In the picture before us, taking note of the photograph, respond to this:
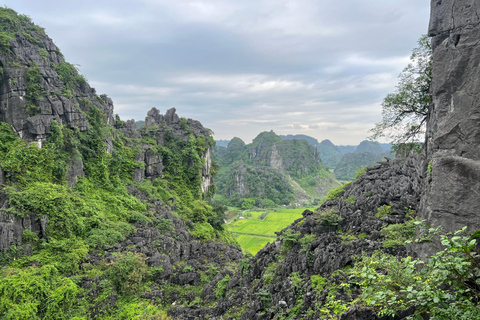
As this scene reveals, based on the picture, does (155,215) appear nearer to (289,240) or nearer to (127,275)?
(127,275)

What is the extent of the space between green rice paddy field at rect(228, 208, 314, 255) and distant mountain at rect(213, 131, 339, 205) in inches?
622

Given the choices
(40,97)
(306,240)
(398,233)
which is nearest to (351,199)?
(306,240)

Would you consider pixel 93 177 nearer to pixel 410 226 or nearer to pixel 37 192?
pixel 37 192

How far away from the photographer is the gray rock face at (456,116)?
6.17m

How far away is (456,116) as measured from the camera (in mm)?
6996

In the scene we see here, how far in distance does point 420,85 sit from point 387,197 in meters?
5.66

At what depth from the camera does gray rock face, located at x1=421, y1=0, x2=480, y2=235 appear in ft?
20.2

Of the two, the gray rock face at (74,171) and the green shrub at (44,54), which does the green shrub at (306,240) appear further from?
the green shrub at (44,54)

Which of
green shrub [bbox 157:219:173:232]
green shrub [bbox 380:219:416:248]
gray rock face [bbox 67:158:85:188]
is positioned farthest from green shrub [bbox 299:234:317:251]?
gray rock face [bbox 67:158:85:188]

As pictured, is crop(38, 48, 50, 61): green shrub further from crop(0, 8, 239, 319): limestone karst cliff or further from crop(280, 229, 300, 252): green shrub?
crop(280, 229, 300, 252): green shrub

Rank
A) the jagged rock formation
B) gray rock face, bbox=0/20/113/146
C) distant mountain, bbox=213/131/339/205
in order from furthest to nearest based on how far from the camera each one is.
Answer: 1. distant mountain, bbox=213/131/339/205
2. gray rock face, bbox=0/20/113/146
3. the jagged rock formation

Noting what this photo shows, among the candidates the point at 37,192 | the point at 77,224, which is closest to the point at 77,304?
the point at 77,224

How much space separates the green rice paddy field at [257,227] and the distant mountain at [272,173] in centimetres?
1580

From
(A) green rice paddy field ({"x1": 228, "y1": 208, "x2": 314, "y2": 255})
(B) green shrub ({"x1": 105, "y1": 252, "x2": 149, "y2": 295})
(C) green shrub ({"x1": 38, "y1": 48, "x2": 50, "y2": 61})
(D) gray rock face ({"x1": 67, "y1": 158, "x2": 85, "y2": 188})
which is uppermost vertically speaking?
(C) green shrub ({"x1": 38, "y1": 48, "x2": 50, "y2": 61})
